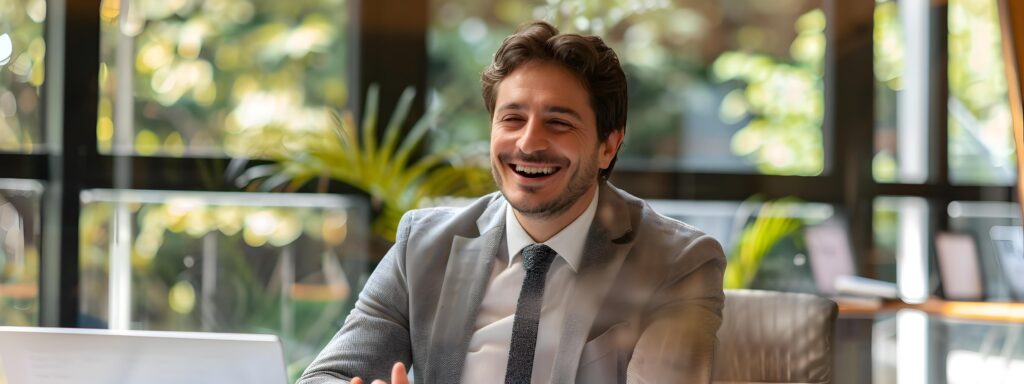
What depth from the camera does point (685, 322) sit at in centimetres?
168

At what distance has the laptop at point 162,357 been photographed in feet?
4.20

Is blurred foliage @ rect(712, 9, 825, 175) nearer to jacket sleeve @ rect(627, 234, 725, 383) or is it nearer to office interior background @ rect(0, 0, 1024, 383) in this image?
office interior background @ rect(0, 0, 1024, 383)

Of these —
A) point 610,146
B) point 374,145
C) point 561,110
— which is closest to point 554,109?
point 561,110

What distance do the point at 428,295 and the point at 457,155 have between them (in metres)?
2.12

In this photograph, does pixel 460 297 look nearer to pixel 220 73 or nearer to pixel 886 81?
pixel 220 73

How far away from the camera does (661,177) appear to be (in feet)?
14.0

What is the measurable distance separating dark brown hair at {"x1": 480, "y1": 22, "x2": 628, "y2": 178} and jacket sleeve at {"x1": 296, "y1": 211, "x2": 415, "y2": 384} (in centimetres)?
31

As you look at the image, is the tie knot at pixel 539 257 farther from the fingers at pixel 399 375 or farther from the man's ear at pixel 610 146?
the fingers at pixel 399 375

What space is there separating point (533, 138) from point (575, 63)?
0.45 feet

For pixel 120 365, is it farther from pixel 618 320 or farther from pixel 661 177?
pixel 661 177

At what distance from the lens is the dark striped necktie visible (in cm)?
172

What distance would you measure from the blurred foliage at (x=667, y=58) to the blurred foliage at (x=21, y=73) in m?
1.37

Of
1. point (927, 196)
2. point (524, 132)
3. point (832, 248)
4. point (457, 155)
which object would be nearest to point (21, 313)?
point (457, 155)

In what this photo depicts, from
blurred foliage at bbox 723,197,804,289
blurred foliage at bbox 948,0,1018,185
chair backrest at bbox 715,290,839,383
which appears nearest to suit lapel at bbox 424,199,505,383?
chair backrest at bbox 715,290,839,383
